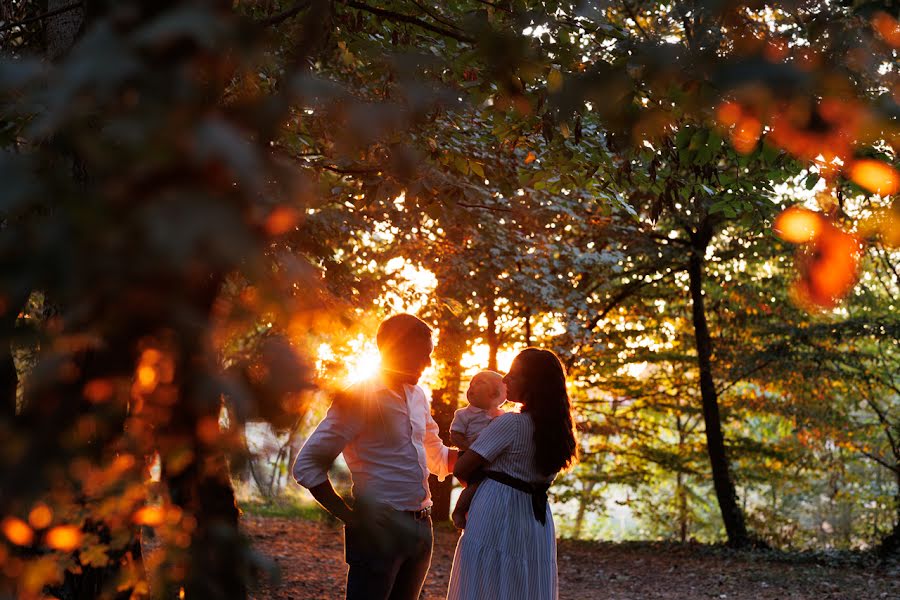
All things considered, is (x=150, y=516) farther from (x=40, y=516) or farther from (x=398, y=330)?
(x=398, y=330)

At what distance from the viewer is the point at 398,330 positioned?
11.2 ft

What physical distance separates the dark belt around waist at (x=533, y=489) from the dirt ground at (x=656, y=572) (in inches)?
175

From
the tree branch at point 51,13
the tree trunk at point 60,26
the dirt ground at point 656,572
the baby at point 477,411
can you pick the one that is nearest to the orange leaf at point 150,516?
the tree branch at point 51,13

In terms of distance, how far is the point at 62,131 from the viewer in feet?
3.60

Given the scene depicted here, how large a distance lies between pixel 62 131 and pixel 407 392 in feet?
8.31

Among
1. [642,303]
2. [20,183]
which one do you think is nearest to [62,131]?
[20,183]

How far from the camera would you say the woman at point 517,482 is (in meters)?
3.90

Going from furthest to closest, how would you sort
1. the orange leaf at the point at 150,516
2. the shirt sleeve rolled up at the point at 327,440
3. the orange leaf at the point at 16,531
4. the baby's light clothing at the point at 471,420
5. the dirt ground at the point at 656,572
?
the dirt ground at the point at 656,572 < the baby's light clothing at the point at 471,420 < the shirt sleeve rolled up at the point at 327,440 < the orange leaf at the point at 150,516 < the orange leaf at the point at 16,531

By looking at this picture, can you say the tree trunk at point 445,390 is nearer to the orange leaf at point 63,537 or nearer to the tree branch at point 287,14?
the tree branch at point 287,14

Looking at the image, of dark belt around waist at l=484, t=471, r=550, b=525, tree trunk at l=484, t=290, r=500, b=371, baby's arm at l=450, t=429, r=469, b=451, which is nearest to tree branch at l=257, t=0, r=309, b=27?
dark belt around waist at l=484, t=471, r=550, b=525

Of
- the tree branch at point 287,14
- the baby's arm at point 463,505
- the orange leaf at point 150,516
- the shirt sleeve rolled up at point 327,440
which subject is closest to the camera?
the orange leaf at point 150,516

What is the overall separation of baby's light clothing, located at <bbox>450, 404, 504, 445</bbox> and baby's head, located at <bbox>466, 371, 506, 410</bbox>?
0.15ft

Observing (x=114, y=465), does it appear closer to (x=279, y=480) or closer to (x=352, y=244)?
(x=279, y=480)

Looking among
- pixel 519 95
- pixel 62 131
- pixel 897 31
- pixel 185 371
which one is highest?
pixel 897 31
